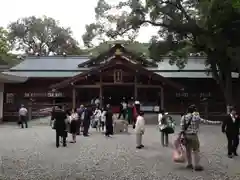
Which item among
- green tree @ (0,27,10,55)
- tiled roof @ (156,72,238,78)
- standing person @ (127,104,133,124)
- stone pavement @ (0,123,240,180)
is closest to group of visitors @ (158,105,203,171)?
stone pavement @ (0,123,240,180)

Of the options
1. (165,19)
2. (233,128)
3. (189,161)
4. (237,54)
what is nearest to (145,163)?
(189,161)

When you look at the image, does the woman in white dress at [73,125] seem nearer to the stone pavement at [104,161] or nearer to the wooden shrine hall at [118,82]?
the stone pavement at [104,161]

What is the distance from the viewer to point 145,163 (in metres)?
9.22

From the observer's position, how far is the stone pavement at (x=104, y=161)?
7.92 meters

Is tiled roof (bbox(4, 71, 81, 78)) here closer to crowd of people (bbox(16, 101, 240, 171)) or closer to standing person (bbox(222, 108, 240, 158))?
crowd of people (bbox(16, 101, 240, 171))

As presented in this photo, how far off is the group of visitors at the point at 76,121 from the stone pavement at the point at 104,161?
2.02 ft

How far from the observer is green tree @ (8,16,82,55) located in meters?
48.8

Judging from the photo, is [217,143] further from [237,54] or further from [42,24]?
[42,24]

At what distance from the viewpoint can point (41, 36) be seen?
4944cm

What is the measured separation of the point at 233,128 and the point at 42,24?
43661 mm

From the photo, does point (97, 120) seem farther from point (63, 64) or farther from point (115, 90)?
point (63, 64)

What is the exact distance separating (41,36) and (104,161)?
42938 millimetres

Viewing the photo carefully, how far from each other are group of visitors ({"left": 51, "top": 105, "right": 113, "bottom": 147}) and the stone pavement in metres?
0.61

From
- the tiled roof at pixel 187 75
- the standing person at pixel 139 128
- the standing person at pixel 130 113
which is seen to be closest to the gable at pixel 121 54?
the tiled roof at pixel 187 75
